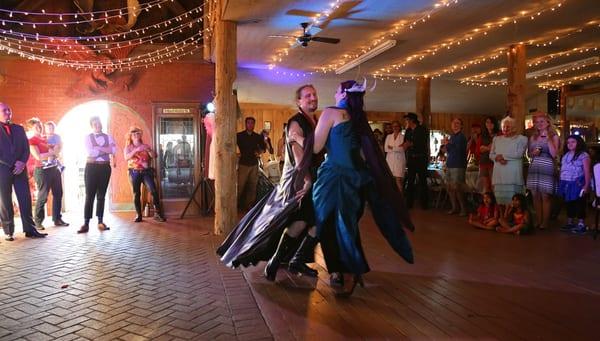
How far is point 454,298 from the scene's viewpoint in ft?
11.6

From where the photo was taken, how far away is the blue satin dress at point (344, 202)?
11.3ft

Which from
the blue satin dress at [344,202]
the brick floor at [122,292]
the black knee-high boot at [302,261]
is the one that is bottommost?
the brick floor at [122,292]

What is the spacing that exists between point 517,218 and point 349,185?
3.78 meters

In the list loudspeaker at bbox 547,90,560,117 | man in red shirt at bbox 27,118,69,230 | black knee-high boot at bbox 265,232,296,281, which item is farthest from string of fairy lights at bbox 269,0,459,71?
loudspeaker at bbox 547,90,560,117

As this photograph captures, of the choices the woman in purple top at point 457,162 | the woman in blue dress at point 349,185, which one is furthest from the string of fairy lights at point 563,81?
the woman in blue dress at point 349,185

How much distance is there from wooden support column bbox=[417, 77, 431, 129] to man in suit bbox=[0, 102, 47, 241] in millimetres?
8591

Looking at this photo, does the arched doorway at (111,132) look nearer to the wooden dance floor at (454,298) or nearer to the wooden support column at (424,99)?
the wooden dance floor at (454,298)

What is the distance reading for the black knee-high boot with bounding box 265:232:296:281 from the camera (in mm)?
3881

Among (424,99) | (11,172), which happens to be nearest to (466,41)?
(424,99)

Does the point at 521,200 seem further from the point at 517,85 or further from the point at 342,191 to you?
the point at 342,191

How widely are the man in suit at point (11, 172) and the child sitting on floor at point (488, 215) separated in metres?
6.06

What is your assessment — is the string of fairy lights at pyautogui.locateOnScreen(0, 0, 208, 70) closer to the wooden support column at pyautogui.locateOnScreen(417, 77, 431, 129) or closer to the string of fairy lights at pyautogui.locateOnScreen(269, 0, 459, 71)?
the string of fairy lights at pyautogui.locateOnScreen(269, 0, 459, 71)

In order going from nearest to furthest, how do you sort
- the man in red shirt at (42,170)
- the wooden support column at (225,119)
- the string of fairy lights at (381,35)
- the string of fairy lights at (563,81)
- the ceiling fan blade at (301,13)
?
the wooden support column at (225,119), the string of fairy lights at (381,35), the ceiling fan blade at (301,13), the man in red shirt at (42,170), the string of fairy lights at (563,81)

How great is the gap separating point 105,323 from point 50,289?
1.12 meters
